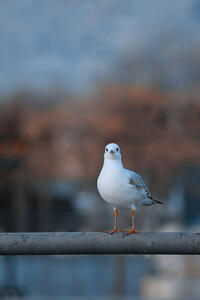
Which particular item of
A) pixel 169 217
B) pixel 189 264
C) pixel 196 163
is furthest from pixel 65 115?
pixel 169 217

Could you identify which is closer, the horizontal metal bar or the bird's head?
the horizontal metal bar

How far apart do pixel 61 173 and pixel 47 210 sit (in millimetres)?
4579

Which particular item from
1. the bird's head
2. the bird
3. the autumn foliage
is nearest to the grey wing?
the bird

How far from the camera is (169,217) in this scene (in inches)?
490

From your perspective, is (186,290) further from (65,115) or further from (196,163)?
(65,115)

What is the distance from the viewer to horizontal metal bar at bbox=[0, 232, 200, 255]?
1.38m

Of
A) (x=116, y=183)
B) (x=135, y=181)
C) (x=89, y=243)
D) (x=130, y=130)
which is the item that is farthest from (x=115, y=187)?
(x=130, y=130)

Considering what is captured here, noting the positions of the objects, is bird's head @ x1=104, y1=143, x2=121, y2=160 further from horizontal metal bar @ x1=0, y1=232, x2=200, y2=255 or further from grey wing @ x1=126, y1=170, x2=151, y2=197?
horizontal metal bar @ x1=0, y1=232, x2=200, y2=255

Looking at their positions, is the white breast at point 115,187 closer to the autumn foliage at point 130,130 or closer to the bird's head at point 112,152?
the bird's head at point 112,152

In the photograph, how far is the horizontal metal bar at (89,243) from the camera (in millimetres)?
1379

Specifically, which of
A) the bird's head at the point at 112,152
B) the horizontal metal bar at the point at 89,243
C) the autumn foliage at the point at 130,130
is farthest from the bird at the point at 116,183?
the autumn foliage at the point at 130,130

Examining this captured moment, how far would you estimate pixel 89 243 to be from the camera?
1.39 meters

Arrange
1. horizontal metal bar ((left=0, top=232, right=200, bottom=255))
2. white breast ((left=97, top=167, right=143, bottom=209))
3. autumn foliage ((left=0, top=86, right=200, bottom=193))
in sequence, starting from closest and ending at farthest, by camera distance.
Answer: horizontal metal bar ((left=0, top=232, right=200, bottom=255)) → white breast ((left=97, top=167, right=143, bottom=209)) → autumn foliage ((left=0, top=86, right=200, bottom=193))

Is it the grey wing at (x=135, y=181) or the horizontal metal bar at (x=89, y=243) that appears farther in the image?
the grey wing at (x=135, y=181)
